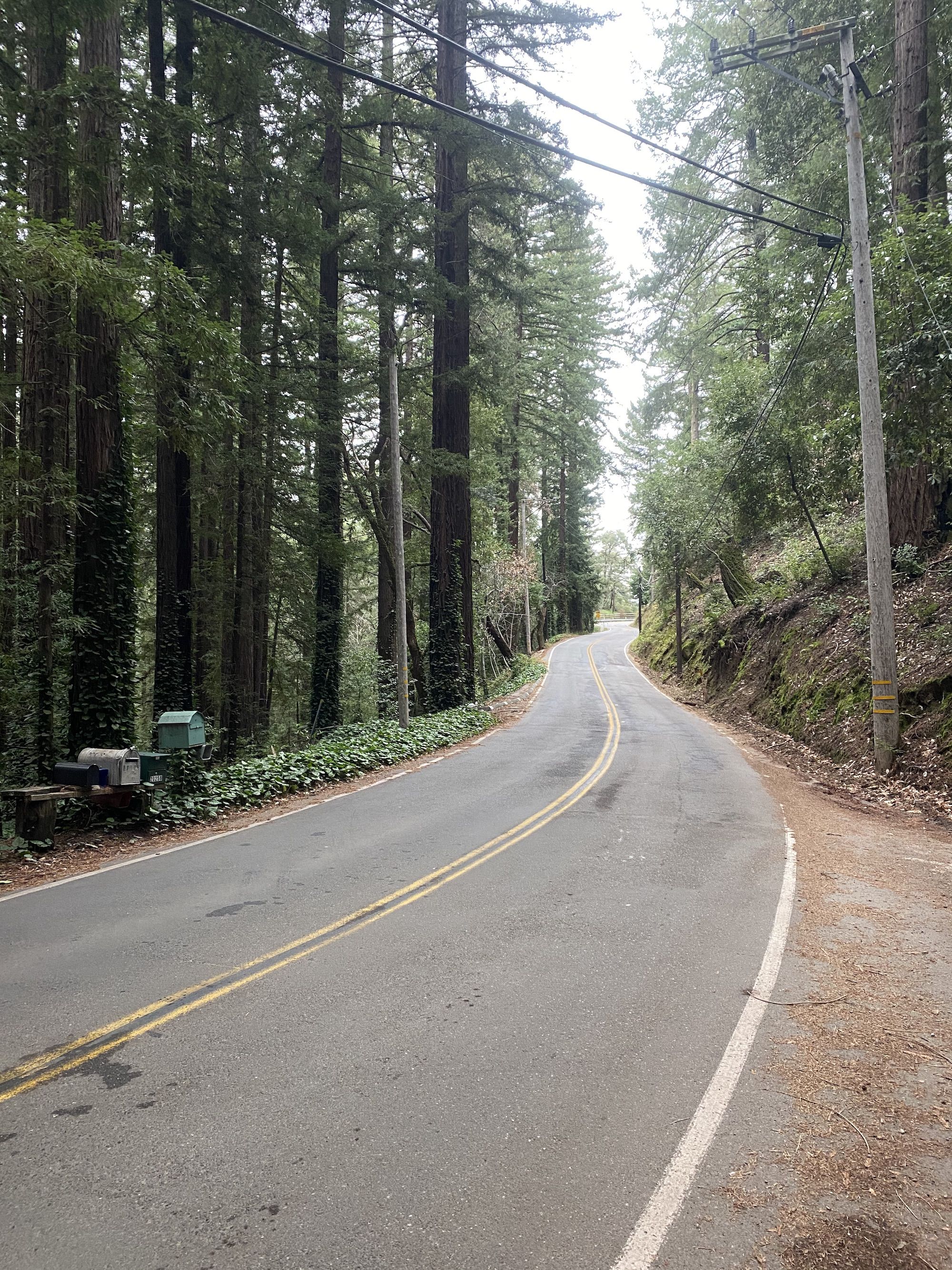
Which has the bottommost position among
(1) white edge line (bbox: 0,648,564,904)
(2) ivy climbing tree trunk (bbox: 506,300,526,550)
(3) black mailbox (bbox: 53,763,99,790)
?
(1) white edge line (bbox: 0,648,564,904)

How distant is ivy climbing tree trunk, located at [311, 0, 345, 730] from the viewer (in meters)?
14.6

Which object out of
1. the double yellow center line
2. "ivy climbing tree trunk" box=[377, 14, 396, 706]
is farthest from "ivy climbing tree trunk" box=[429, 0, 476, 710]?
the double yellow center line

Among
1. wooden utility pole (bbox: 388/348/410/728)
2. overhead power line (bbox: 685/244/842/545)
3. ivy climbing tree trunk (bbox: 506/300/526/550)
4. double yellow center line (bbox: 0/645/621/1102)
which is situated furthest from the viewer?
ivy climbing tree trunk (bbox: 506/300/526/550)

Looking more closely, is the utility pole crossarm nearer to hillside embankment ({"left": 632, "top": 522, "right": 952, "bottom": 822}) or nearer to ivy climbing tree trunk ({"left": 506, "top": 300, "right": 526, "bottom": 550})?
ivy climbing tree trunk ({"left": 506, "top": 300, "right": 526, "bottom": 550})

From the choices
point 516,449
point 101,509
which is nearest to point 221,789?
point 101,509

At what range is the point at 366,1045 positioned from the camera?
3752 mm

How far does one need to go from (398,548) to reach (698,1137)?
13.0 meters

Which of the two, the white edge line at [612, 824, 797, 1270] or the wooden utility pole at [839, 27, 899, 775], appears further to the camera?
the wooden utility pole at [839, 27, 899, 775]

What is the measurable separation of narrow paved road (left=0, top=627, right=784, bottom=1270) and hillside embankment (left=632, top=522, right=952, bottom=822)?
4.19m

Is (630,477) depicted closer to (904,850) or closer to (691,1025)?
(904,850)

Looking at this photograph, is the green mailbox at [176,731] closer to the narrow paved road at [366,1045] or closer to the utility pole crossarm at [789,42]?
the narrow paved road at [366,1045]

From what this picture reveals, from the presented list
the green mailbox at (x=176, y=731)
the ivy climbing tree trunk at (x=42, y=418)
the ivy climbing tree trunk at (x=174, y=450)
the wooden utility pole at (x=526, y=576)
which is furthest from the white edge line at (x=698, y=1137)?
the wooden utility pole at (x=526, y=576)

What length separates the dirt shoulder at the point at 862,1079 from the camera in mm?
2555

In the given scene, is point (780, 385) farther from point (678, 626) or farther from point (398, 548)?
point (678, 626)
